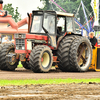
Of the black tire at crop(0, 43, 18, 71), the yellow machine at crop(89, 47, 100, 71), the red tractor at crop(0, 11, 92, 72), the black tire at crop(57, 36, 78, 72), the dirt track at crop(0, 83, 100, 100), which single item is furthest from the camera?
the yellow machine at crop(89, 47, 100, 71)

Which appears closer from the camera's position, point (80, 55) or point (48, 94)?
point (48, 94)

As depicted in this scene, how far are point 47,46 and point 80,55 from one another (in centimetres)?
227

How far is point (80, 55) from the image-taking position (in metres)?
16.4

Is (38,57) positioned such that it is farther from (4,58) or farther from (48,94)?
(48,94)

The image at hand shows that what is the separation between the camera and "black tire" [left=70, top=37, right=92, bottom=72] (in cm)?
1553

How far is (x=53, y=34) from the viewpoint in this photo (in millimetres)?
15766

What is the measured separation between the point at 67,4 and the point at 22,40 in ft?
231

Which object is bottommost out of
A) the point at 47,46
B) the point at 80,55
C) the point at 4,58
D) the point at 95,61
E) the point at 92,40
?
the point at 95,61

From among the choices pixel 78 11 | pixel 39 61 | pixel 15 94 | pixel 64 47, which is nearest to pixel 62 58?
pixel 64 47

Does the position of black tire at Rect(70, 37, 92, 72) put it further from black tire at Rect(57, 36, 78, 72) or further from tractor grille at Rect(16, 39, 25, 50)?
tractor grille at Rect(16, 39, 25, 50)

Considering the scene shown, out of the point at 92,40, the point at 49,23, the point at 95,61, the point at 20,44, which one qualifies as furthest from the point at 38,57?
the point at 92,40

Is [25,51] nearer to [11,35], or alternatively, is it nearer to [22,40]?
[22,40]

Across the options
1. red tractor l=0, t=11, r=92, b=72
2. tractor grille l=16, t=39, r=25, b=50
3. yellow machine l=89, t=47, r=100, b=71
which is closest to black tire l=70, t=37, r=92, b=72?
red tractor l=0, t=11, r=92, b=72

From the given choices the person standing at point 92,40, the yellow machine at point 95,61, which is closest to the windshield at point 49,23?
the yellow machine at point 95,61
